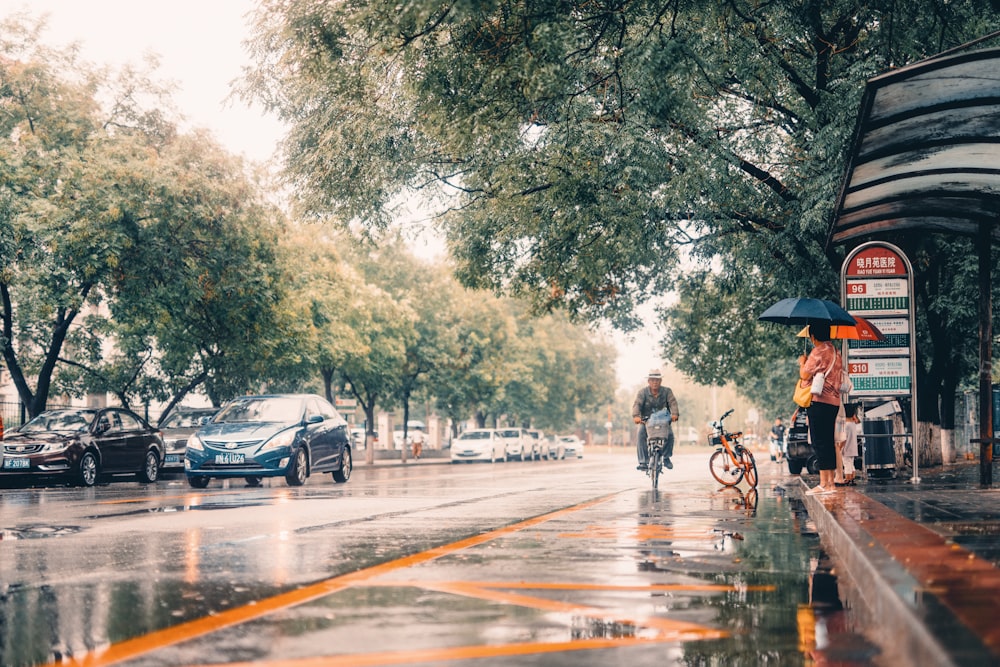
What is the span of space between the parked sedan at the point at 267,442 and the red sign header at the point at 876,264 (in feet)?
Answer: 31.3

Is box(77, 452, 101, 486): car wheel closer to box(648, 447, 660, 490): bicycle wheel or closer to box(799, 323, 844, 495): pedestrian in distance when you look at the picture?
box(648, 447, 660, 490): bicycle wheel

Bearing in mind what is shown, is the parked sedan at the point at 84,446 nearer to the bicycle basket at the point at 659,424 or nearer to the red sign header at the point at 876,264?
the bicycle basket at the point at 659,424

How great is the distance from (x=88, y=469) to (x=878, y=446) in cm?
1426

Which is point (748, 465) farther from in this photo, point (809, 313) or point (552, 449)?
point (552, 449)

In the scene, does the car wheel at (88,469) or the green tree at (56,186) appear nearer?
the car wheel at (88,469)

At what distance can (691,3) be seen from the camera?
12.4 metres

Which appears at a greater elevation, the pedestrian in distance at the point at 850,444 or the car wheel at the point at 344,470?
the pedestrian in distance at the point at 850,444

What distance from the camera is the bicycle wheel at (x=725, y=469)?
1808 cm

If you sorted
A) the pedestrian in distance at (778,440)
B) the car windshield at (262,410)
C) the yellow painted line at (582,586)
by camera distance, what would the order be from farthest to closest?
the pedestrian in distance at (778,440) → the car windshield at (262,410) → the yellow painted line at (582,586)

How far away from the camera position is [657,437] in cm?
1748

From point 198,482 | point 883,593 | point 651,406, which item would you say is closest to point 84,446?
point 198,482

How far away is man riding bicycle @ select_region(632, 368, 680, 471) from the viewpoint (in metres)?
17.6

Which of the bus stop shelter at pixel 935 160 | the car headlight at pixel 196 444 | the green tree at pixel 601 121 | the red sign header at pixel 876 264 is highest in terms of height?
the green tree at pixel 601 121

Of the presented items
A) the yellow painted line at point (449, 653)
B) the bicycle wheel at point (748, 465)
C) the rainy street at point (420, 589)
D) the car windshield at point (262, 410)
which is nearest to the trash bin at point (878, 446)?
the bicycle wheel at point (748, 465)
